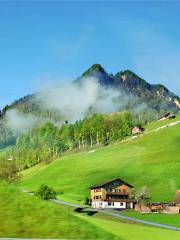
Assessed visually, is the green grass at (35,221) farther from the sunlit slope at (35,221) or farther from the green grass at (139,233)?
the green grass at (139,233)

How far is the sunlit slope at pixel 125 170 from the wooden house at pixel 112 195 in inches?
218

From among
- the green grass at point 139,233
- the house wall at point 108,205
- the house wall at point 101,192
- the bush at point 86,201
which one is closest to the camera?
the green grass at point 139,233

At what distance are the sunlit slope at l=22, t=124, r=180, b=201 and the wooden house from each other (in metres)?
5.54

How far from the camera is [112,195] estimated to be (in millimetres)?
141125

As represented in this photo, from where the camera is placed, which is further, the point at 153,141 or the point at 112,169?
the point at 153,141

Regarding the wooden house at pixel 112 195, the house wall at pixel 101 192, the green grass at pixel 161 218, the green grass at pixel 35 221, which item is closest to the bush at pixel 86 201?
the wooden house at pixel 112 195

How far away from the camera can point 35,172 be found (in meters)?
196

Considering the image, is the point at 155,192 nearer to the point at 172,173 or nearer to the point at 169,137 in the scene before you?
the point at 172,173

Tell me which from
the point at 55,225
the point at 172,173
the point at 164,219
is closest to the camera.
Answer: the point at 55,225

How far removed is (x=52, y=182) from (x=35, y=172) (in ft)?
97.6

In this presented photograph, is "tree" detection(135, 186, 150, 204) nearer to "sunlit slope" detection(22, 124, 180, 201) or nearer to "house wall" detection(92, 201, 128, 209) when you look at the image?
"sunlit slope" detection(22, 124, 180, 201)

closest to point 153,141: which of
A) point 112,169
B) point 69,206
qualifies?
point 112,169

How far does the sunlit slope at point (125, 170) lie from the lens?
467 ft

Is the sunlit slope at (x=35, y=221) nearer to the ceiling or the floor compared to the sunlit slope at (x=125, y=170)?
nearer to the floor
